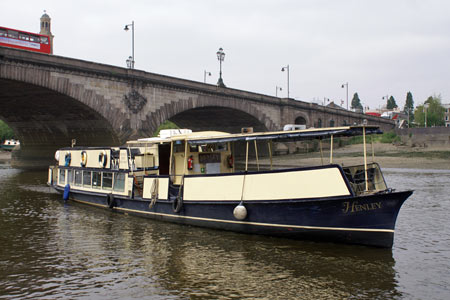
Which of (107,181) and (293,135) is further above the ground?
(293,135)

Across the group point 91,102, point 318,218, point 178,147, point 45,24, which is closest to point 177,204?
point 178,147

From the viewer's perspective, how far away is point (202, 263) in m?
10.8

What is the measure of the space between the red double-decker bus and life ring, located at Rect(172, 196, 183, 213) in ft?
66.9

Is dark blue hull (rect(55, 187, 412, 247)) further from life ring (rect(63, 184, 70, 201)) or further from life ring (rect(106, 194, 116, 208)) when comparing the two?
life ring (rect(63, 184, 70, 201))

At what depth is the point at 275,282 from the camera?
30.9 ft

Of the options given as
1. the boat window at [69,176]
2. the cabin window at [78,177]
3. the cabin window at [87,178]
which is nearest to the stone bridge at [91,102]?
the boat window at [69,176]

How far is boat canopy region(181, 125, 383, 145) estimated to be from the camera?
39.9ft

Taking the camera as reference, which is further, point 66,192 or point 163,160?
point 66,192

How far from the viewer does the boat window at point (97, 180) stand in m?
19.3

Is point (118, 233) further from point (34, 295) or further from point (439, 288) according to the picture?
point (439, 288)

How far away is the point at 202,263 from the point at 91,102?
2537cm

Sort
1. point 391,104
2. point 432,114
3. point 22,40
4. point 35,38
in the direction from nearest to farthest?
point 22,40
point 35,38
point 432,114
point 391,104

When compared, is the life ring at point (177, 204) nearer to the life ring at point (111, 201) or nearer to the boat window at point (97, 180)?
the life ring at point (111, 201)

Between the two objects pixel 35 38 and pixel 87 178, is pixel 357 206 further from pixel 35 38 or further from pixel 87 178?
pixel 35 38
